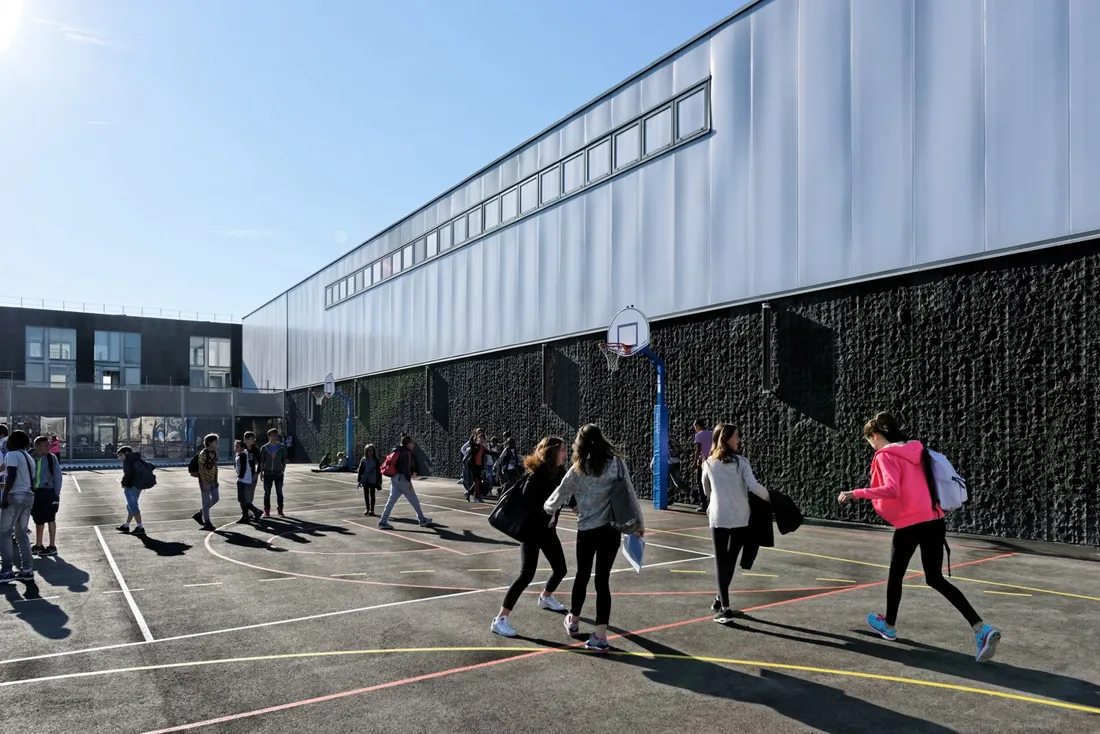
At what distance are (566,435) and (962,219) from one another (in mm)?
12967

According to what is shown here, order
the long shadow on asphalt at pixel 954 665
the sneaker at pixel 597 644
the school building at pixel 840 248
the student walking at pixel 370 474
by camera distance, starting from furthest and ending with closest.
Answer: the student walking at pixel 370 474 → the school building at pixel 840 248 → the sneaker at pixel 597 644 → the long shadow on asphalt at pixel 954 665

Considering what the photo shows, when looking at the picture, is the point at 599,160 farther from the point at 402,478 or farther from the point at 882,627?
the point at 882,627

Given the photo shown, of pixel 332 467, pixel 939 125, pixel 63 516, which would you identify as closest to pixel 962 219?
pixel 939 125

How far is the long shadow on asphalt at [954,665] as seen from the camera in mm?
5727

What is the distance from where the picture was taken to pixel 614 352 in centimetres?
2119

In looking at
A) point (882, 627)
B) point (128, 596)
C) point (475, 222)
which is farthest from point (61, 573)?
point (475, 222)

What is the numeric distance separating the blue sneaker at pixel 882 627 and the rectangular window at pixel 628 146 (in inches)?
625

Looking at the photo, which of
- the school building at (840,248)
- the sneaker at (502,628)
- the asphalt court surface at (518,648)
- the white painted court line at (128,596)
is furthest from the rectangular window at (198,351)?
the sneaker at (502,628)

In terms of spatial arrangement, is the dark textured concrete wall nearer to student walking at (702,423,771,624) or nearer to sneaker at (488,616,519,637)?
student walking at (702,423,771,624)

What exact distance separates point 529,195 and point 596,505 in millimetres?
20480

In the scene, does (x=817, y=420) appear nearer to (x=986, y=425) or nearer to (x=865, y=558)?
(x=986, y=425)

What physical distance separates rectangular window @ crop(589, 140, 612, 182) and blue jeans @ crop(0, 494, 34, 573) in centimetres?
1606

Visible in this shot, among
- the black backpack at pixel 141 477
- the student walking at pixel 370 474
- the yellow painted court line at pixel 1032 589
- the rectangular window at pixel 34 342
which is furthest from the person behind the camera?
the rectangular window at pixel 34 342

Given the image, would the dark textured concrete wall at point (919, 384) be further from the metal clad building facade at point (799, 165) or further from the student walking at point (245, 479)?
the student walking at point (245, 479)
